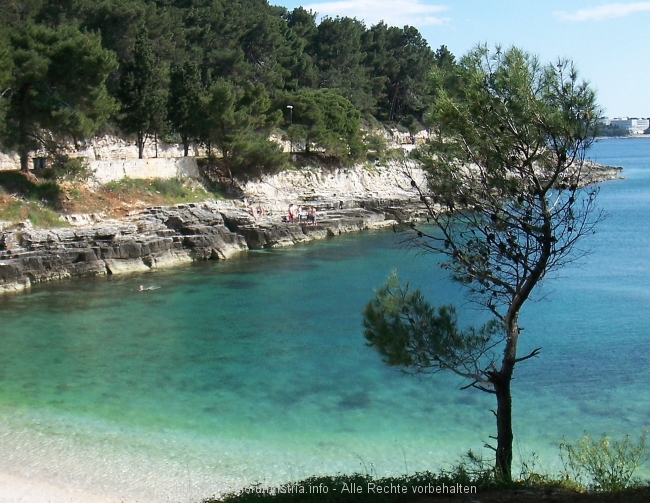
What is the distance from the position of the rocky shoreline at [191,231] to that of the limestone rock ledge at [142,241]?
4cm

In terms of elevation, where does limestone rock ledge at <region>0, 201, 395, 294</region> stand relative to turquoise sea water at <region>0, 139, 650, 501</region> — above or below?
above

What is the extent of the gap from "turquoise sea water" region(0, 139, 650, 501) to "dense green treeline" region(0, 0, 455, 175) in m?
7.02

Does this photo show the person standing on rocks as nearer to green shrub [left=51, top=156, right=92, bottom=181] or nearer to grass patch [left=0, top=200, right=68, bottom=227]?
green shrub [left=51, top=156, right=92, bottom=181]

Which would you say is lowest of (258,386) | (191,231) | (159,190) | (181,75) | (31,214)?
(258,386)

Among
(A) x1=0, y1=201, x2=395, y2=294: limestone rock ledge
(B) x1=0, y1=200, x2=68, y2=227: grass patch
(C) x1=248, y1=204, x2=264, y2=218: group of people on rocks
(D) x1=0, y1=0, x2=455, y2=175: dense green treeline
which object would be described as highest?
(D) x1=0, y1=0, x2=455, y2=175: dense green treeline

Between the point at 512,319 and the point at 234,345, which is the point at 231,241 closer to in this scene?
the point at 234,345

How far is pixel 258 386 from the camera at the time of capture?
56.9 feet

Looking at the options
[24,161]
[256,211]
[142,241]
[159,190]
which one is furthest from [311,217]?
[24,161]

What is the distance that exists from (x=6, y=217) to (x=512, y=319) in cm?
2527

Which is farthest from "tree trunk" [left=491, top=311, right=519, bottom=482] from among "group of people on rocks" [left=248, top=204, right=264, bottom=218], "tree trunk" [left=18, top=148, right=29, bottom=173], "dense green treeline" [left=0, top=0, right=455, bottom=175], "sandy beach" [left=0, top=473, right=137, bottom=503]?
"group of people on rocks" [left=248, top=204, right=264, bottom=218]

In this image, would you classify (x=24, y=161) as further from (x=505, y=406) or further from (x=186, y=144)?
(x=505, y=406)

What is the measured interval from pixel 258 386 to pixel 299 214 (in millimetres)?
25059

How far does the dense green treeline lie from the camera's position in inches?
1262

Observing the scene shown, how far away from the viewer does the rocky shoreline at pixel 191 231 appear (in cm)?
2945
